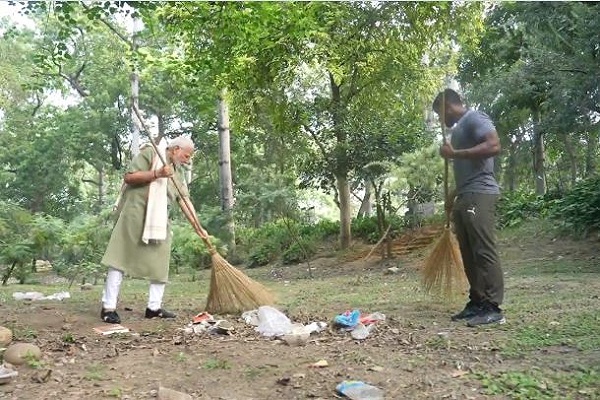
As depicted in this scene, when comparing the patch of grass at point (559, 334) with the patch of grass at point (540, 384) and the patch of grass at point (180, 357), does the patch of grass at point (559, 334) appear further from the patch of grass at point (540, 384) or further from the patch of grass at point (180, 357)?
the patch of grass at point (180, 357)

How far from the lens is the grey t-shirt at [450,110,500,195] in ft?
13.9

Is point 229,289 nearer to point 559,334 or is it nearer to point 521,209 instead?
point 559,334

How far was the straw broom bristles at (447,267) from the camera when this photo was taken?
4.75 m

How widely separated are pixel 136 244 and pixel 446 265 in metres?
2.47

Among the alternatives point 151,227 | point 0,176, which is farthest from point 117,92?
point 151,227

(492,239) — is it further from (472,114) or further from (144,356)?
(144,356)

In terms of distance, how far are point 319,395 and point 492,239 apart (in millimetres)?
1986

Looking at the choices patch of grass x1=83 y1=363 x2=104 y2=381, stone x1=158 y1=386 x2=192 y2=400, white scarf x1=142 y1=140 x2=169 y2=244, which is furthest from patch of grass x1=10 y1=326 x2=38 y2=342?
stone x1=158 y1=386 x2=192 y2=400

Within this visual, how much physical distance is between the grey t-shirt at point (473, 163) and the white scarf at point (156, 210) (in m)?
2.29

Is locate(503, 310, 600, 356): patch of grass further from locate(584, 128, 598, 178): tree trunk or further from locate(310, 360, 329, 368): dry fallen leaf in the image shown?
locate(584, 128, 598, 178): tree trunk

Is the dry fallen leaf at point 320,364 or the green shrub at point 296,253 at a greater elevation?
the green shrub at point 296,253

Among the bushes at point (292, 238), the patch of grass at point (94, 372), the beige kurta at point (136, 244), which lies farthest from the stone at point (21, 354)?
the bushes at point (292, 238)

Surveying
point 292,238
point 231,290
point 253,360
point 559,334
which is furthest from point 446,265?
point 292,238

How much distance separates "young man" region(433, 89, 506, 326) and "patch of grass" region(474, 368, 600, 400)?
1158mm
